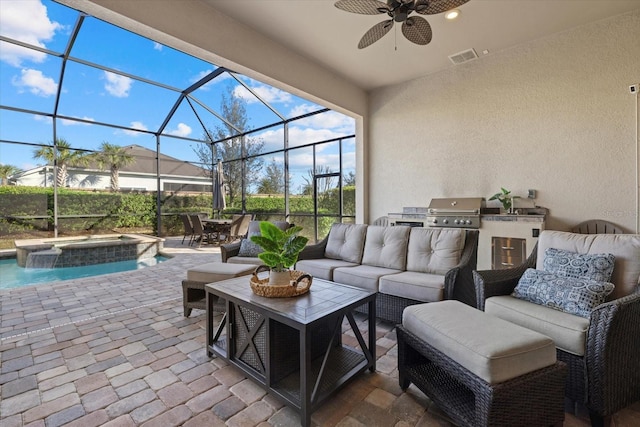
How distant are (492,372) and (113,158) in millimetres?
10780

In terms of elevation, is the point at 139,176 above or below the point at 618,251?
above

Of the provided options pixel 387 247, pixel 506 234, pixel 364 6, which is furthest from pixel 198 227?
pixel 506 234

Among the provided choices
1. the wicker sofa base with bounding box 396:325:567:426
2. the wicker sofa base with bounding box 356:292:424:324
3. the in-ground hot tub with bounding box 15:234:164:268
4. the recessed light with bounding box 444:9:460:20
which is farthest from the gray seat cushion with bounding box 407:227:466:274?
the in-ground hot tub with bounding box 15:234:164:268

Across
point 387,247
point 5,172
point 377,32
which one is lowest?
point 387,247

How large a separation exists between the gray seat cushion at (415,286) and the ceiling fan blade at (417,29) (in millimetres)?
2379

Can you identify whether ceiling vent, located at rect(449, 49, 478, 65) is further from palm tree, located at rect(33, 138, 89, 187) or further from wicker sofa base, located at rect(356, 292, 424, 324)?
palm tree, located at rect(33, 138, 89, 187)

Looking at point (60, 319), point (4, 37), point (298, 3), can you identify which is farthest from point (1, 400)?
point (4, 37)

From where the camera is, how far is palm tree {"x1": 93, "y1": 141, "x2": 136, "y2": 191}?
8.66 metres

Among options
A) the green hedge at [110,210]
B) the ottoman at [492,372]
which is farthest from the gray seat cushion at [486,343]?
the green hedge at [110,210]

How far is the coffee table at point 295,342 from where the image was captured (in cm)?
154

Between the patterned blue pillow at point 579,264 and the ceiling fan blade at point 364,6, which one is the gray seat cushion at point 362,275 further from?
the ceiling fan blade at point 364,6

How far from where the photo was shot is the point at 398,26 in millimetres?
3582

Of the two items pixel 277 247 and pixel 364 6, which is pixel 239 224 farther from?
pixel 364 6

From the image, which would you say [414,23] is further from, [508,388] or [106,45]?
[106,45]
